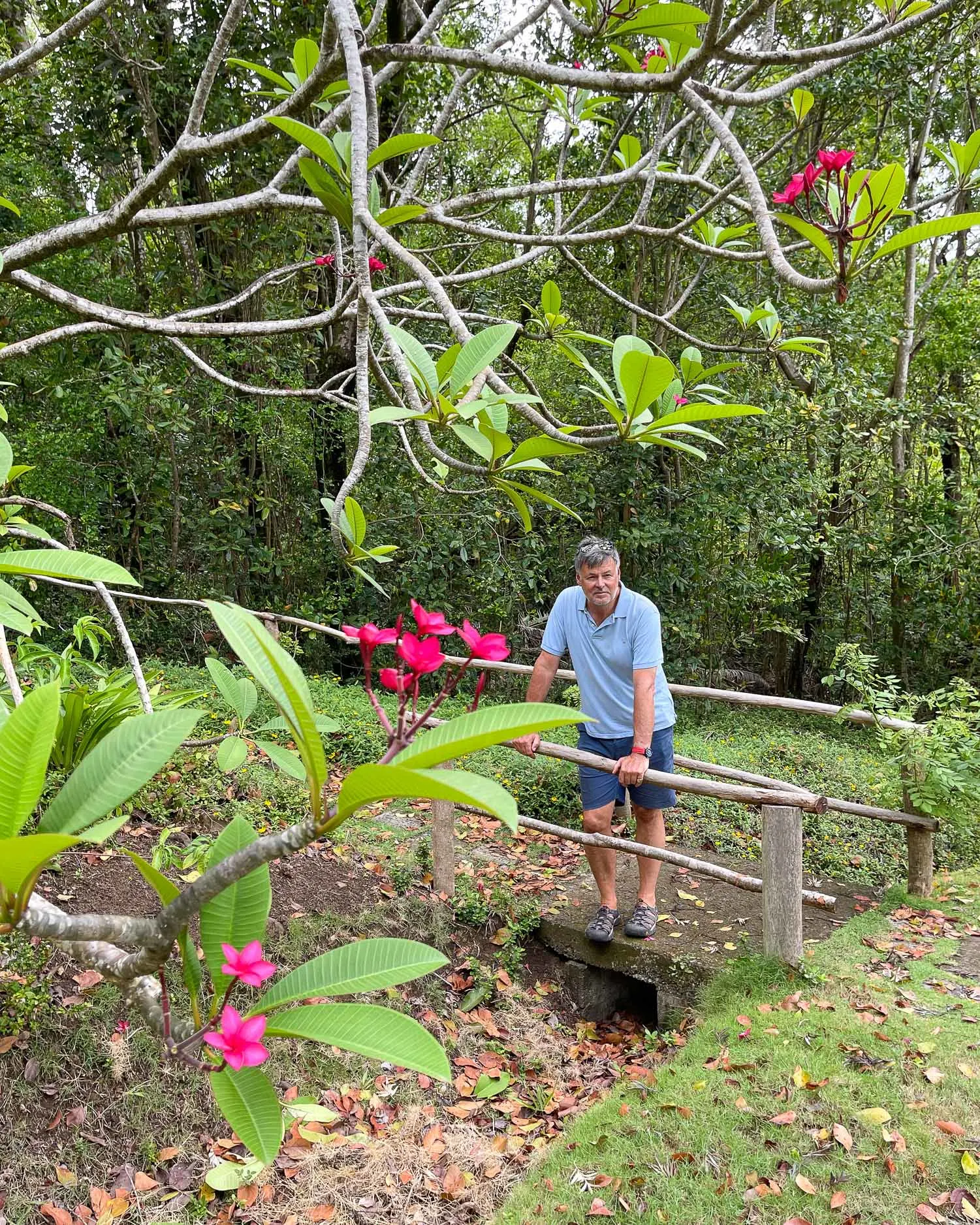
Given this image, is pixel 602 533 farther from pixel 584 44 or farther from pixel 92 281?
pixel 584 44

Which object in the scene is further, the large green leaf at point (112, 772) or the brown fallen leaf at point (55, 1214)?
the brown fallen leaf at point (55, 1214)

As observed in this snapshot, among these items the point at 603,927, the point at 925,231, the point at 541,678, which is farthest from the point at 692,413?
the point at 603,927

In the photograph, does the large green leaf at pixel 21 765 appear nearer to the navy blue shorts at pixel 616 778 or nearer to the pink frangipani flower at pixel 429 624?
the pink frangipani flower at pixel 429 624

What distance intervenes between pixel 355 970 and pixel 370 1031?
64 mm

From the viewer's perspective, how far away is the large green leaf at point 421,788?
Result: 482 millimetres

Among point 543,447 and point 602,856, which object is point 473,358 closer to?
point 543,447

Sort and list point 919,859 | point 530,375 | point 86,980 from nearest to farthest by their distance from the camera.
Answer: point 86,980 < point 919,859 < point 530,375

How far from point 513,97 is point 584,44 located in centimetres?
553

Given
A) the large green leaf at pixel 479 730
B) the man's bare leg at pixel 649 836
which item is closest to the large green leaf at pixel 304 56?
the large green leaf at pixel 479 730

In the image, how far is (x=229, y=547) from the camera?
7262mm

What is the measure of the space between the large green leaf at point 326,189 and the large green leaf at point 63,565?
0.71 metres

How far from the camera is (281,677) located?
1.81 ft

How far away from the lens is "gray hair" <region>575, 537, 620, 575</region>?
327 centimetres

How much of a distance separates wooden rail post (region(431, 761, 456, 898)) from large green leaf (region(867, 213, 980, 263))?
3269 mm
